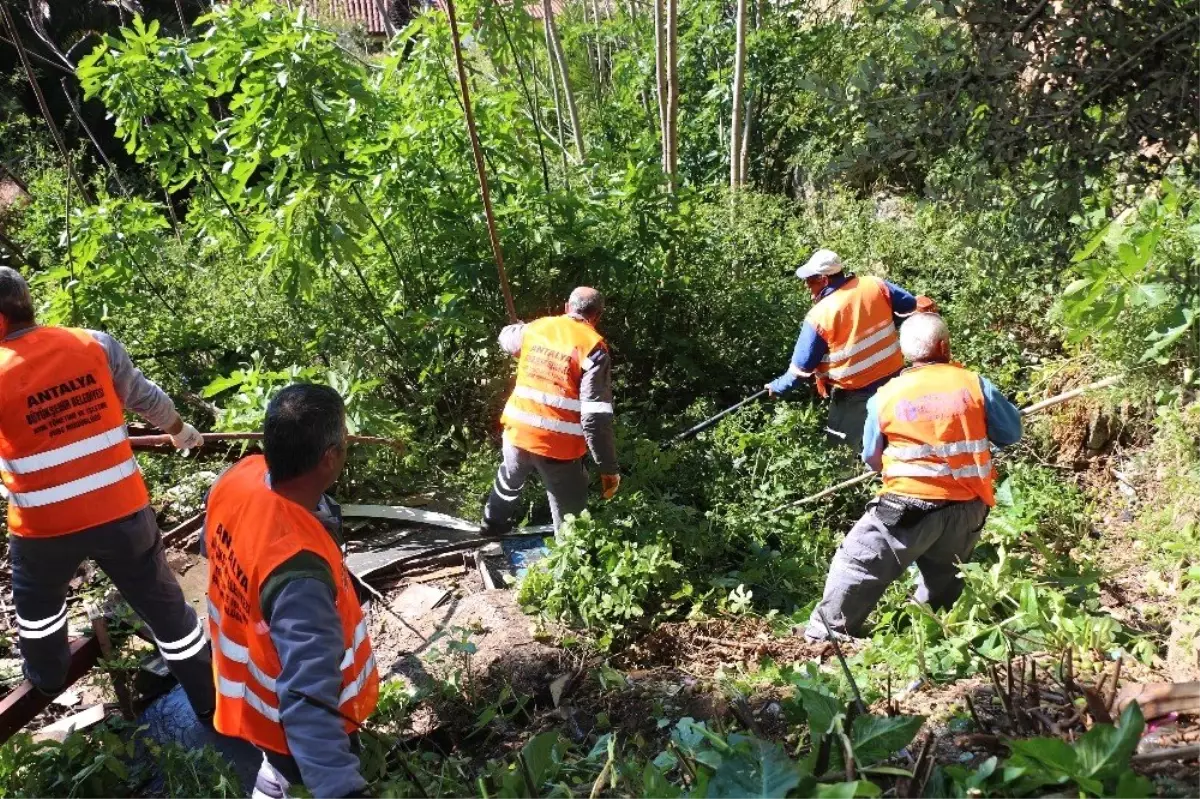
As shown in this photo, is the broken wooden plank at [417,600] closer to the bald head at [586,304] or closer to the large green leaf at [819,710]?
the bald head at [586,304]

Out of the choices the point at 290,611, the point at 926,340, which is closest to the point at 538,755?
the point at 290,611

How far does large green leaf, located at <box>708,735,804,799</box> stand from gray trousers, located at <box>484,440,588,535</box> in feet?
11.6


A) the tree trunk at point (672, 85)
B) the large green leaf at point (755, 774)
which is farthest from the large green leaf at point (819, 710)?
the tree trunk at point (672, 85)

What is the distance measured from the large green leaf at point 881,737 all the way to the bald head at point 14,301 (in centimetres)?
351

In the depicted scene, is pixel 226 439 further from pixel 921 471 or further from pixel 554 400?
pixel 921 471

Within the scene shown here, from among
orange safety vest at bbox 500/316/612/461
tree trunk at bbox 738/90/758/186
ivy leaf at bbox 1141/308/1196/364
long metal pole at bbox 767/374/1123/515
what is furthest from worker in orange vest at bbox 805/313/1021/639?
tree trunk at bbox 738/90/758/186

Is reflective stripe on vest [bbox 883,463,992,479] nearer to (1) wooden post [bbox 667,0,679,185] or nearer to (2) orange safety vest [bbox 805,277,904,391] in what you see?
(2) orange safety vest [bbox 805,277,904,391]

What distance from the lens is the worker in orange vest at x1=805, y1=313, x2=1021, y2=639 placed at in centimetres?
415

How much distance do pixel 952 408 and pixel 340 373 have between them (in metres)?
3.79

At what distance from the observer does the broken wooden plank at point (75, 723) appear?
3826 mm

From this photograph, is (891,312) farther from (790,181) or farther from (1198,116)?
(790,181)

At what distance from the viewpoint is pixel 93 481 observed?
364cm

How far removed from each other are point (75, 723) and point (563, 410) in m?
2.76

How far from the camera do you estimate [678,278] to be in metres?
6.88
